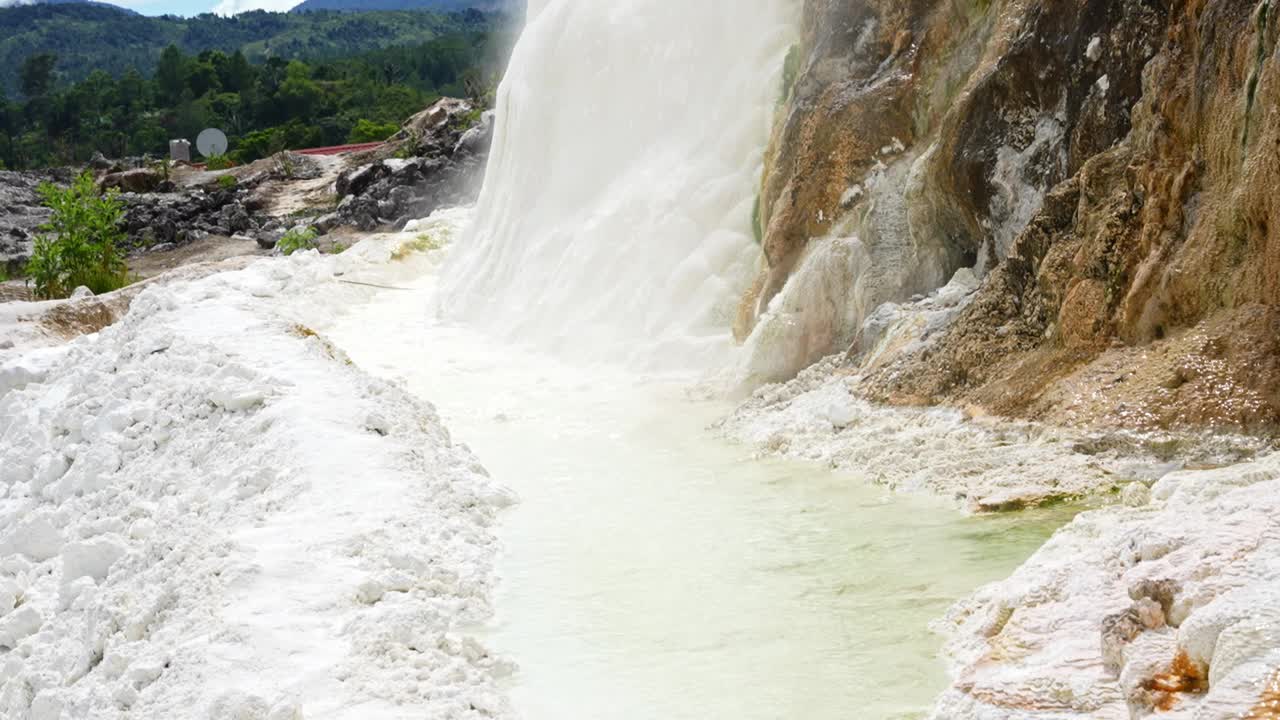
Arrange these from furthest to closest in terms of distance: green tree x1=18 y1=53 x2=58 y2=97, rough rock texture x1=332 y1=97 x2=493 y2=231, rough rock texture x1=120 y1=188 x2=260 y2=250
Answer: green tree x1=18 y1=53 x2=58 y2=97, rough rock texture x1=120 y1=188 x2=260 y2=250, rough rock texture x1=332 y1=97 x2=493 y2=231

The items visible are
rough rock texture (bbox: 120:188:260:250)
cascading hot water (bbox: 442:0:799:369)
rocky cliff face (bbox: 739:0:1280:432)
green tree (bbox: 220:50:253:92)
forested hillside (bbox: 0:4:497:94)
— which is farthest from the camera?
forested hillside (bbox: 0:4:497:94)

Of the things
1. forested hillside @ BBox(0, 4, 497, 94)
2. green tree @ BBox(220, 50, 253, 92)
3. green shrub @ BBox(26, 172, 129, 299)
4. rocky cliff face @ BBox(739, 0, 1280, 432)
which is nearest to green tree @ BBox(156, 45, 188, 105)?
green tree @ BBox(220, 50, 253, 92)

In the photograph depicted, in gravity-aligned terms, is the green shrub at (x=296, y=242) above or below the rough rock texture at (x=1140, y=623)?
below

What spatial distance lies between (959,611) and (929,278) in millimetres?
3976

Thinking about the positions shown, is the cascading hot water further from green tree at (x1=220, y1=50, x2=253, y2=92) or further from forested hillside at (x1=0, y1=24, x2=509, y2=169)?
green tree at (x1=220, y1=50, x2=253, y2=92)

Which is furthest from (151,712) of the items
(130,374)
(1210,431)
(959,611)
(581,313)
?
(581,313)

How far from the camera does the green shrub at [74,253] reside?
15.0 meters

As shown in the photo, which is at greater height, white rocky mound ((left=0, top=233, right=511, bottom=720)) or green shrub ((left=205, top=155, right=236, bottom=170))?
green shrub ((left=205, top=155, right=236, bottom=170))

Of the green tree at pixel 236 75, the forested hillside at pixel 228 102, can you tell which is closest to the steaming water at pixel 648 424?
the forested hillside at pixel 228 102

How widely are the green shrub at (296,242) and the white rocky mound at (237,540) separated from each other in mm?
10680

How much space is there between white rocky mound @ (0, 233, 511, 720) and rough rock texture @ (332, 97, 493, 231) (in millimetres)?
14431

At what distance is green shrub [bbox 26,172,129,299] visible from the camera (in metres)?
15.0

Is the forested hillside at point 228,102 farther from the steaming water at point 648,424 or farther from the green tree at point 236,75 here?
the steaming water at point 648,424

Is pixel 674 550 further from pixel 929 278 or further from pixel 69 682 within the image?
pixel 929 278
